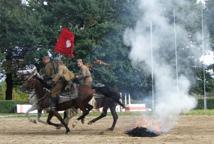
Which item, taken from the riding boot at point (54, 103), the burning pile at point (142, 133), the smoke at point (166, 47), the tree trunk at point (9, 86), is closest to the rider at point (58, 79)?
the riding boot at point (54, 103)

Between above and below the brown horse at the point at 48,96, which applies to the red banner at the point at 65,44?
above

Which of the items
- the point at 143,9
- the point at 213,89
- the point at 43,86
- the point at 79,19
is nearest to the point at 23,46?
the point at 79,19

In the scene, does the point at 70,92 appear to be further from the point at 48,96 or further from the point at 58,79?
the point at 48,96

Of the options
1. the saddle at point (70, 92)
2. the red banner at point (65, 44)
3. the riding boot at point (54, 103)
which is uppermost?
the red banner at point (65, 44)

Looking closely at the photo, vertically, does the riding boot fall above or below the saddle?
below

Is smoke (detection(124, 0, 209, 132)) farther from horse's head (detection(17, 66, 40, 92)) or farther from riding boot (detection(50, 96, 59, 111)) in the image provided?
horse's head (detection(17, 66, 40, 92))

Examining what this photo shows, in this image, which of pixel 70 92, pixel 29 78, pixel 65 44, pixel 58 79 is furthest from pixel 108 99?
pixel 29 78

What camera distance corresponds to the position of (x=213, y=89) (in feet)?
202

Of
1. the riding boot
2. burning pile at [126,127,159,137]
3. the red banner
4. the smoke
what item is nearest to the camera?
burning pile at [126,127,159,137]

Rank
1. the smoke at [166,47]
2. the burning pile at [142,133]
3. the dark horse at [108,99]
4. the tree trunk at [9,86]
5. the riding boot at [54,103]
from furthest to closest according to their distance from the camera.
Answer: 1. the tree trunk at [9,86]
2. the smoke at [166,47]
3. the dark horse at [108,99]
4. the riding boot at [54,103]
5. the burning pile at [142,133]

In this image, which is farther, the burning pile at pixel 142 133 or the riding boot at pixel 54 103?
the riding boot at pixel 54 103

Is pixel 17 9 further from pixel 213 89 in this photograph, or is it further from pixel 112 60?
pixel 213 89

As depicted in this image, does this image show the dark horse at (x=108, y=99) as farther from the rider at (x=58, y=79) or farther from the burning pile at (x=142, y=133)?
the burning pile at (x=142, y=133)

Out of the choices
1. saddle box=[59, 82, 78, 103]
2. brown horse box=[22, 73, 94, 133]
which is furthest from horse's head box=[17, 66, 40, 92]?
saddle box=[59, 82, 78, 103]
